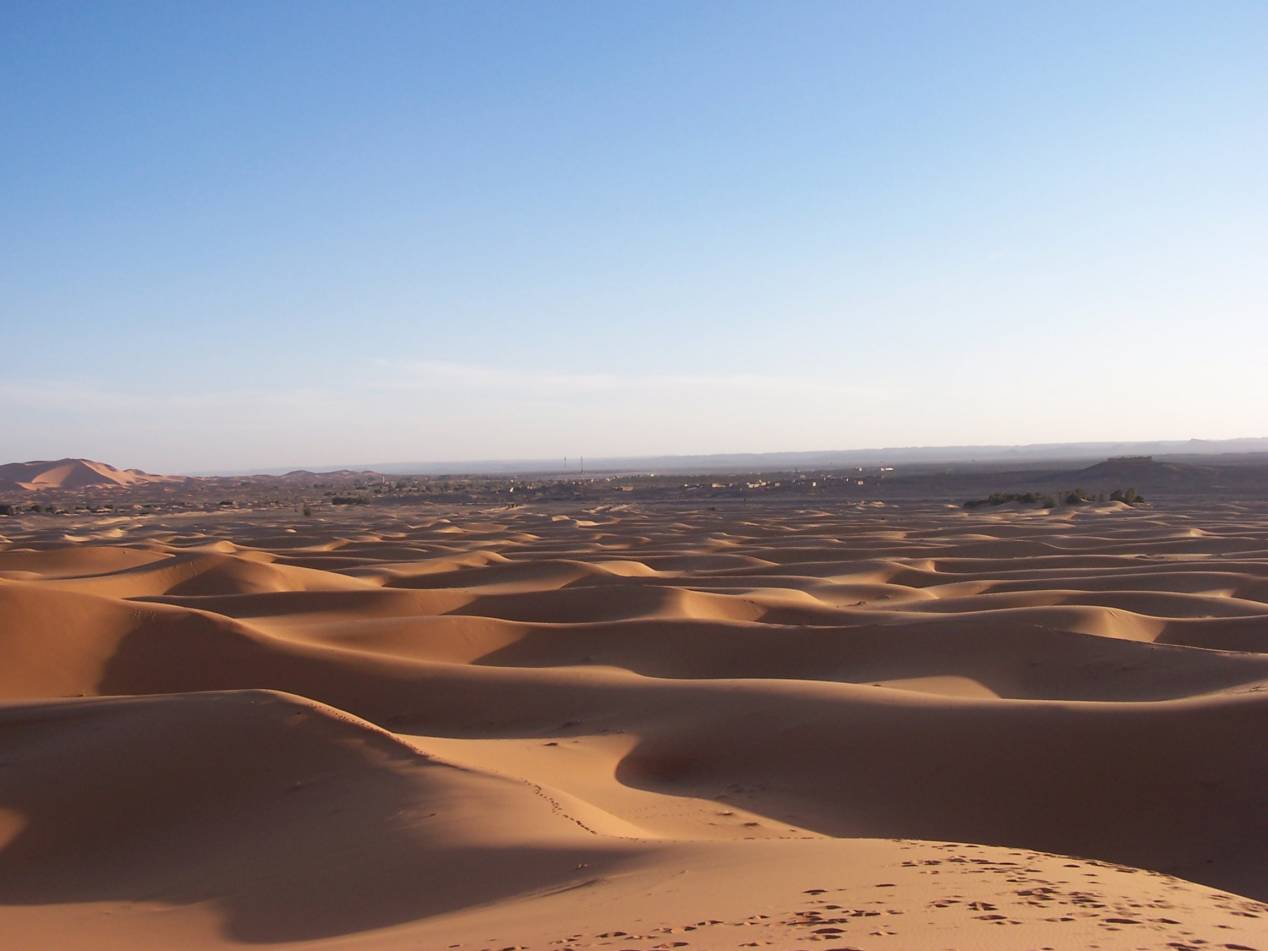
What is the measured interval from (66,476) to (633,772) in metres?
140

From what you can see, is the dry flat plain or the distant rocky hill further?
the distant rocky hill

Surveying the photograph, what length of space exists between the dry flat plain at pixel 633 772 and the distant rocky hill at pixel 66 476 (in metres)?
113

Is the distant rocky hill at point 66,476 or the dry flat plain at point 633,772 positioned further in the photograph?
the distant rocky hill at point 66,476

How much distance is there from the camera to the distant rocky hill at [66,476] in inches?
4808

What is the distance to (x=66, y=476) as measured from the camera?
13212 centimetres

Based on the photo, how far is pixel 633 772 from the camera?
9.20 metres

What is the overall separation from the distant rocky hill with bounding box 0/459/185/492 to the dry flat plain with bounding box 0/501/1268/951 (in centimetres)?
11301

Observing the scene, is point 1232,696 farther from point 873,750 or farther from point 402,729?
point 402,729

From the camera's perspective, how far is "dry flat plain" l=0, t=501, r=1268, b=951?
5.01 m

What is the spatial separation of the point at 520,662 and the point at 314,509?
50.3m

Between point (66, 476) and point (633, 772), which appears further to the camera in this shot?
point (66, 476)

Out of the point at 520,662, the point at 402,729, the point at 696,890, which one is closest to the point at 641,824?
the point at 696,890

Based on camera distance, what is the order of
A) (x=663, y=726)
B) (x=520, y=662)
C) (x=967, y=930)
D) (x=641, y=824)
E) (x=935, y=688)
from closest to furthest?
1. (x=967, y=930)
2. (x=641, y=824)
3. (x=663, y=726)
4. (x=935, y=688)
5. (x=520, y=662)

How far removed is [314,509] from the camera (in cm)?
6250
